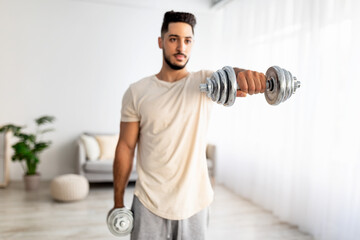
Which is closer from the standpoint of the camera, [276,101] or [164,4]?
[276,101]

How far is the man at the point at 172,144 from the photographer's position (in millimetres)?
1201

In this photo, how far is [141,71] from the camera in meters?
4.73

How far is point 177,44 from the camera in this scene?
124 centimetres

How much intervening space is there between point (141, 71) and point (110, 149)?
4.12ft

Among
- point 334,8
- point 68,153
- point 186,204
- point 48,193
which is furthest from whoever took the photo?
point 68,153

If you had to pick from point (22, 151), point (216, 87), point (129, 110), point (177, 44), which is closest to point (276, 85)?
point (216, 87)

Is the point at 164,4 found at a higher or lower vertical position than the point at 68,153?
higher

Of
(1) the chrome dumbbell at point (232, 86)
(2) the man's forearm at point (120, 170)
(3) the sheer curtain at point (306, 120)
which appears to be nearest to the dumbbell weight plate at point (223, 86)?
(1) the chrome dumbbell at point (232, 86)

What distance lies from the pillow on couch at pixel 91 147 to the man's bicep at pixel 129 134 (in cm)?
292

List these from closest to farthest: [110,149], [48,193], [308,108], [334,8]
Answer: [334,8], [308,108], [48,193], [110,149]

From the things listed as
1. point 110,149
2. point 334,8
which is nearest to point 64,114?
point 110,149

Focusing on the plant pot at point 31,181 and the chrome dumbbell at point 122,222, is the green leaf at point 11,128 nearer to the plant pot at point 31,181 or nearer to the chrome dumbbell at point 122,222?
the plant pot at point 31,181

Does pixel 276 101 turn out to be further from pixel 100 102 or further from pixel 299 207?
pixel 100 102

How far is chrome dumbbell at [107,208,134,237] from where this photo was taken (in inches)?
48.9
